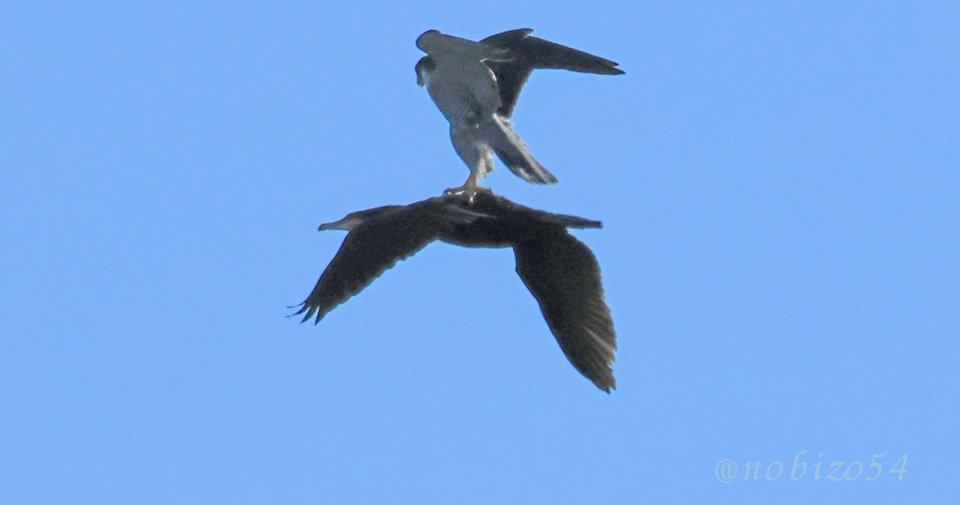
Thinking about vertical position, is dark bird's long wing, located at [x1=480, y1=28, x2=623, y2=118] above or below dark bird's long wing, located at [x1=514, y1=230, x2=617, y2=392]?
above

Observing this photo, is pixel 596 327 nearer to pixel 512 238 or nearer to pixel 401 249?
pixel 512 238

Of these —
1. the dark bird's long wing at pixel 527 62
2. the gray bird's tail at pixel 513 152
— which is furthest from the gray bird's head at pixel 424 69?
the dark bird's long wing at pixel 527 62

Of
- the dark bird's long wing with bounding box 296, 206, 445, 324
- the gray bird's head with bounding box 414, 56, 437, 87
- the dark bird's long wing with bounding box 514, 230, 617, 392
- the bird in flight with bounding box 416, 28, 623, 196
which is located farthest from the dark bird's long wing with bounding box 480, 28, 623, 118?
the dark bird's long wing with bounding box 296, 206, 445, 324

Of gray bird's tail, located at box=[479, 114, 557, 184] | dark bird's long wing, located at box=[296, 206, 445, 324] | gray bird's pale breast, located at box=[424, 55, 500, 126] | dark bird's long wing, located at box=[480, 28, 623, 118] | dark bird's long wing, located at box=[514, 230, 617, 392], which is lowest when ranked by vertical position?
dark bird's long wing, located at box=[296, 206, 445, 324]

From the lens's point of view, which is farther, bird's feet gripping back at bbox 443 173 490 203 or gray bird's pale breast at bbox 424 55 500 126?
gray bird's pale breast at bbox 424 55 500 126

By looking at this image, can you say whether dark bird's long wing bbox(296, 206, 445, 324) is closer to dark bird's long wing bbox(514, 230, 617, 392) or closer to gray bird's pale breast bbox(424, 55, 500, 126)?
dark bird's long wing bbox(514, 230, 617, 392)

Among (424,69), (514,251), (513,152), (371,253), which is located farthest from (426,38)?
(371,253)

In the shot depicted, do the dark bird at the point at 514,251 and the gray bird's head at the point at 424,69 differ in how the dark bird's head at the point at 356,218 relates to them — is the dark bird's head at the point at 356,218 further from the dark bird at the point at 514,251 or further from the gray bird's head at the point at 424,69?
the gray bird's head at the point at 424,69

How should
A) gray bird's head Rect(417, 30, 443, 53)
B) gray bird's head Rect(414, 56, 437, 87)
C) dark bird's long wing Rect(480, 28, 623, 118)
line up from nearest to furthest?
gray bird's head Rect(417, 30, 443, 53)
gray bird's head Rect(414, 56, 437, 87)
dark bird's long wing Rect(480, 28, 623, 118)

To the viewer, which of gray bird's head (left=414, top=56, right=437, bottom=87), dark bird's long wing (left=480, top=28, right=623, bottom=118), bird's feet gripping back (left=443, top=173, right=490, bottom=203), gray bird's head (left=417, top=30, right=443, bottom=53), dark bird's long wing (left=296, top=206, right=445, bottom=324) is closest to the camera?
dark bird's long wing (left=296, top=206, right=445, bottom=324)

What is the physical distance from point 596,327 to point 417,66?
2.38 meters

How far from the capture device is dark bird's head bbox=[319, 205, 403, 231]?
15.3 meters

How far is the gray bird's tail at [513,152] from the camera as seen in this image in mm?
16203

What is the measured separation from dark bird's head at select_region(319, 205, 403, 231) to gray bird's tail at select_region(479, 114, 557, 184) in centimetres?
132
